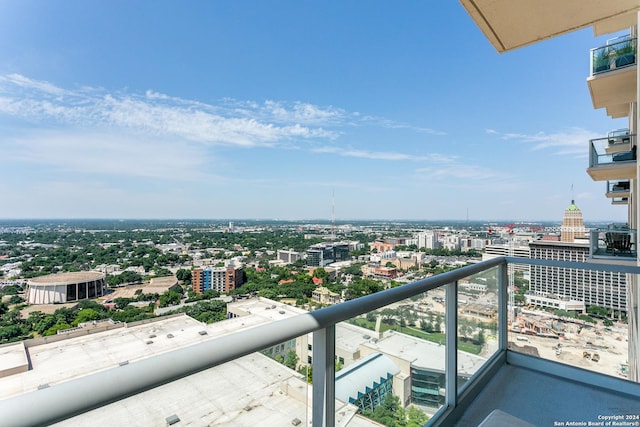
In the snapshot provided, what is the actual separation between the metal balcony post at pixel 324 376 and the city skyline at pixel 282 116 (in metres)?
6.18

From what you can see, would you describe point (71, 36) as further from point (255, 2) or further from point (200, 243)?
point (200, 243)

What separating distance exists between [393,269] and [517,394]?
914cm

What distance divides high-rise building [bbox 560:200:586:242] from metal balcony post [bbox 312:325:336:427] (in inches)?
235

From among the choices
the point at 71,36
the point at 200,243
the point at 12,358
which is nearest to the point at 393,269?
the point at 200,243

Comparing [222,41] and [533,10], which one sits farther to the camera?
[222,41]

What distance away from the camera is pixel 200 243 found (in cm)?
1409

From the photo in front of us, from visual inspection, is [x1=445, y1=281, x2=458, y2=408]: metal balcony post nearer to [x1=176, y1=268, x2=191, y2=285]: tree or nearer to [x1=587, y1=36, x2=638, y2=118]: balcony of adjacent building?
[x1=587, y1=36, x2=638, y2=118]: balcony of adjacent building

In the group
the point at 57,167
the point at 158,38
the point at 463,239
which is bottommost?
the point at 463,239

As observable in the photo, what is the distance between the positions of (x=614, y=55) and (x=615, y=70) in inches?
9.0

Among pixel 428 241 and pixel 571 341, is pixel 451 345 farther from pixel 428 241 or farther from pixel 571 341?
pixel 428 241

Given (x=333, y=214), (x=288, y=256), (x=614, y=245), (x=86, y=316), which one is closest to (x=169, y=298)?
(x=86, y=316)

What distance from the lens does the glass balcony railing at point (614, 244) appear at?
4.52 m

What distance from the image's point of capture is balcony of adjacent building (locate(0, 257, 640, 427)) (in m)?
0.55

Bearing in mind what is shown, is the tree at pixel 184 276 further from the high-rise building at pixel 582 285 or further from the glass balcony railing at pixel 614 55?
the glass balcony railing at pixel 614 55
